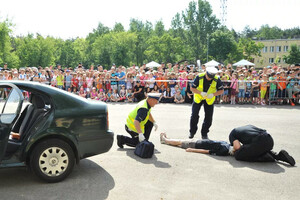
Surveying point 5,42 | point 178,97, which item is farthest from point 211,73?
point 5,42

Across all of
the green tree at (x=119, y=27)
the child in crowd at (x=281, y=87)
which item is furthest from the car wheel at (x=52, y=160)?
the green tree at (x=119, y=27)

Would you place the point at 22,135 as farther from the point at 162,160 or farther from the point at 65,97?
the point at 162,160

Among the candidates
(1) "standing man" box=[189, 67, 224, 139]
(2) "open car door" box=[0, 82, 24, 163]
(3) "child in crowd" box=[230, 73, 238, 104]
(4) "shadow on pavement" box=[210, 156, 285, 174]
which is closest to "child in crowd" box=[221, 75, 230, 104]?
(3) "child in crowd" box=[230, 73, 238, 104]

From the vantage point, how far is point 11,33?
42.3m

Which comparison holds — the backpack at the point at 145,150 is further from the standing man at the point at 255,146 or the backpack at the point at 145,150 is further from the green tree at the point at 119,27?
the green tree at the point at 119,27

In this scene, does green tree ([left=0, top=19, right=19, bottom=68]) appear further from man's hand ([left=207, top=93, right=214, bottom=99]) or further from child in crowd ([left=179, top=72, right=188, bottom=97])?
man's hand ([left=207, top=93, right=214, bottom=99])

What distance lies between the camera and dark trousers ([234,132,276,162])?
5.49 metres

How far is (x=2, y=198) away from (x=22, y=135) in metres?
0.95

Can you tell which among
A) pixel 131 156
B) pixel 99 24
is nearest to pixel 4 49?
pixel 131 156

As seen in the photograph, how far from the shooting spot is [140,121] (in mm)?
6047

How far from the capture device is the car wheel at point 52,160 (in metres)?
4.40

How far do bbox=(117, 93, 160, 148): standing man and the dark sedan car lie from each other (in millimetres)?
1167

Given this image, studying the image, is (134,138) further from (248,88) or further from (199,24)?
(199,24)

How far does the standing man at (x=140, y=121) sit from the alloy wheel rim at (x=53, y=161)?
5.96ft
